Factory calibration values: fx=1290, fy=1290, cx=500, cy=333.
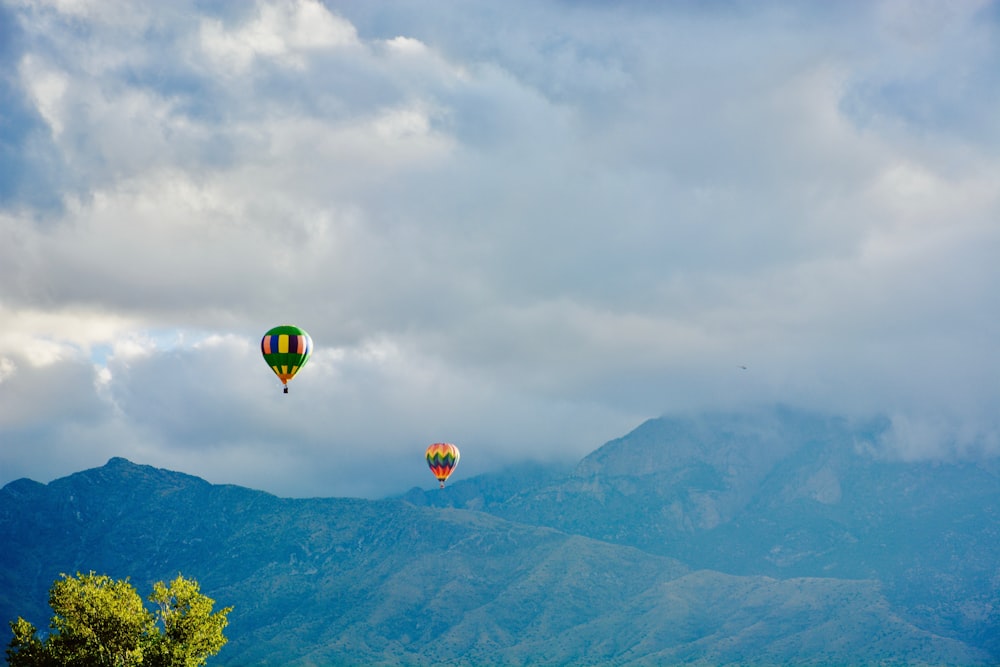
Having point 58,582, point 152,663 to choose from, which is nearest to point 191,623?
point 152,663

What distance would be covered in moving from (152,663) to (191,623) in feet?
17.1

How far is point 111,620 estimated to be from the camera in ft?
420

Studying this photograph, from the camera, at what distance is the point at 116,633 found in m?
128

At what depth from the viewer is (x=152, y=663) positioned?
12644 centimetres

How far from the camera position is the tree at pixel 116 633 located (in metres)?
126

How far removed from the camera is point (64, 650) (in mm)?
127000

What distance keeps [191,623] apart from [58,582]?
45.2 ft

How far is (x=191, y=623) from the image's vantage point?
128125 mm

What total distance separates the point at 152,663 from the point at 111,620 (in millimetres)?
6109

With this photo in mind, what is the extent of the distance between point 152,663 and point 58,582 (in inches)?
491

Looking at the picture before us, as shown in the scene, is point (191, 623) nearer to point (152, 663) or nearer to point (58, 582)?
point (152, 663)

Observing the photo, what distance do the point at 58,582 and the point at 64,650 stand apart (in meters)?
6.65

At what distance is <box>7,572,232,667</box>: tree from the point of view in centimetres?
12650

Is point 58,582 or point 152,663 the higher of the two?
point 58,582
